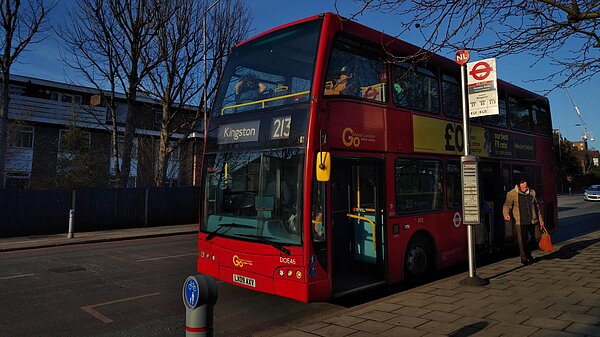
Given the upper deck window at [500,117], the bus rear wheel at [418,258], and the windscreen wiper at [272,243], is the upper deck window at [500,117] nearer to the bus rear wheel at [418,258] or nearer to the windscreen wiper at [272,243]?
the bus rear wheel at [418,258]

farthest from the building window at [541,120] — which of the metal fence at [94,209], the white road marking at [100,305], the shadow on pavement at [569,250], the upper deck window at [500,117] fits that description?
the metal fence at [94,209]

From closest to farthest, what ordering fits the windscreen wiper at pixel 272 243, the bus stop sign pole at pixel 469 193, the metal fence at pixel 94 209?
the windscreen wiper at pixel 272 243, the bus stop sign pole at pixel 469 193, the metal fence at pixel 94 209

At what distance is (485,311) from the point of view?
17.7 ft

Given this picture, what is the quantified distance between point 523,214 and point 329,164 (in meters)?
5.88

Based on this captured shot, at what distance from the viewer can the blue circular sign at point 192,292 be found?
266cm

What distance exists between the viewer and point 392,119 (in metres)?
6.81

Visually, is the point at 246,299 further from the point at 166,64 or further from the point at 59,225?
the point at 166,64

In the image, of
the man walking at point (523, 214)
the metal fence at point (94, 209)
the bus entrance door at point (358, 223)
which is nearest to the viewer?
the bus entrance door at point (358, 223)

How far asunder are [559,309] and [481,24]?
404cm

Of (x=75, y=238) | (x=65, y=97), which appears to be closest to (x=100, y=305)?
(x=75, y=238)

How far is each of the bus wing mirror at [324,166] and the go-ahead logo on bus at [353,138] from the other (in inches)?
29.3

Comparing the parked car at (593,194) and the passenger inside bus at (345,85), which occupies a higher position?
the passenger inside bus at (345,85)

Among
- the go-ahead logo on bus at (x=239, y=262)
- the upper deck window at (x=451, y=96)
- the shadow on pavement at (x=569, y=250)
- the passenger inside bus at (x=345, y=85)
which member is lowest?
the shadow on pavement at (x=569, y=250)

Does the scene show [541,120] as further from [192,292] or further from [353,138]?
[192,292]
